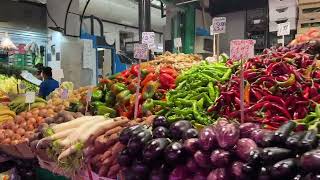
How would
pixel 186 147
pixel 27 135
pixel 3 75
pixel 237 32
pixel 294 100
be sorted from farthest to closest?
pixel 237 32, pixel 3 75, pixel 27 135, pixel 294 100, pixel 186 147

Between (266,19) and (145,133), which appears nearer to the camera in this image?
(145,133)

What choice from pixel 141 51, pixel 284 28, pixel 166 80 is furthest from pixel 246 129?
pixel 284 28

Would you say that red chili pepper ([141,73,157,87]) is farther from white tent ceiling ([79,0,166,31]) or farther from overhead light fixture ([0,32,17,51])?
white tent ceiling ([79,0,166,31])

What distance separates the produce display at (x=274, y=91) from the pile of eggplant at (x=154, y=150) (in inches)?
19.6

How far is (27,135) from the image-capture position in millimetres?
3650

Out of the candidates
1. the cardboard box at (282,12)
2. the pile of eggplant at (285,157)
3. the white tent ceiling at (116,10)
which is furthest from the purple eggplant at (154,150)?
the white tent ceiling at (116,10)

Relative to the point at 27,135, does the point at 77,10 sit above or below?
above

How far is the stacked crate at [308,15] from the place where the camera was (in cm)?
614

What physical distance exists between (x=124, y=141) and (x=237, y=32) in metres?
9.12

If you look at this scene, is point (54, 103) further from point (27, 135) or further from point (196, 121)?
point (196, 121)

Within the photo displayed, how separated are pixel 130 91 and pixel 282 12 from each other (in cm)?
337

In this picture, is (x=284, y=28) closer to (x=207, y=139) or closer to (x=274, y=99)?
(x=274, y=99)

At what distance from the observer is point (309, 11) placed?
631 cm

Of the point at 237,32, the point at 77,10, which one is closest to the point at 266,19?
the point at 237,32
